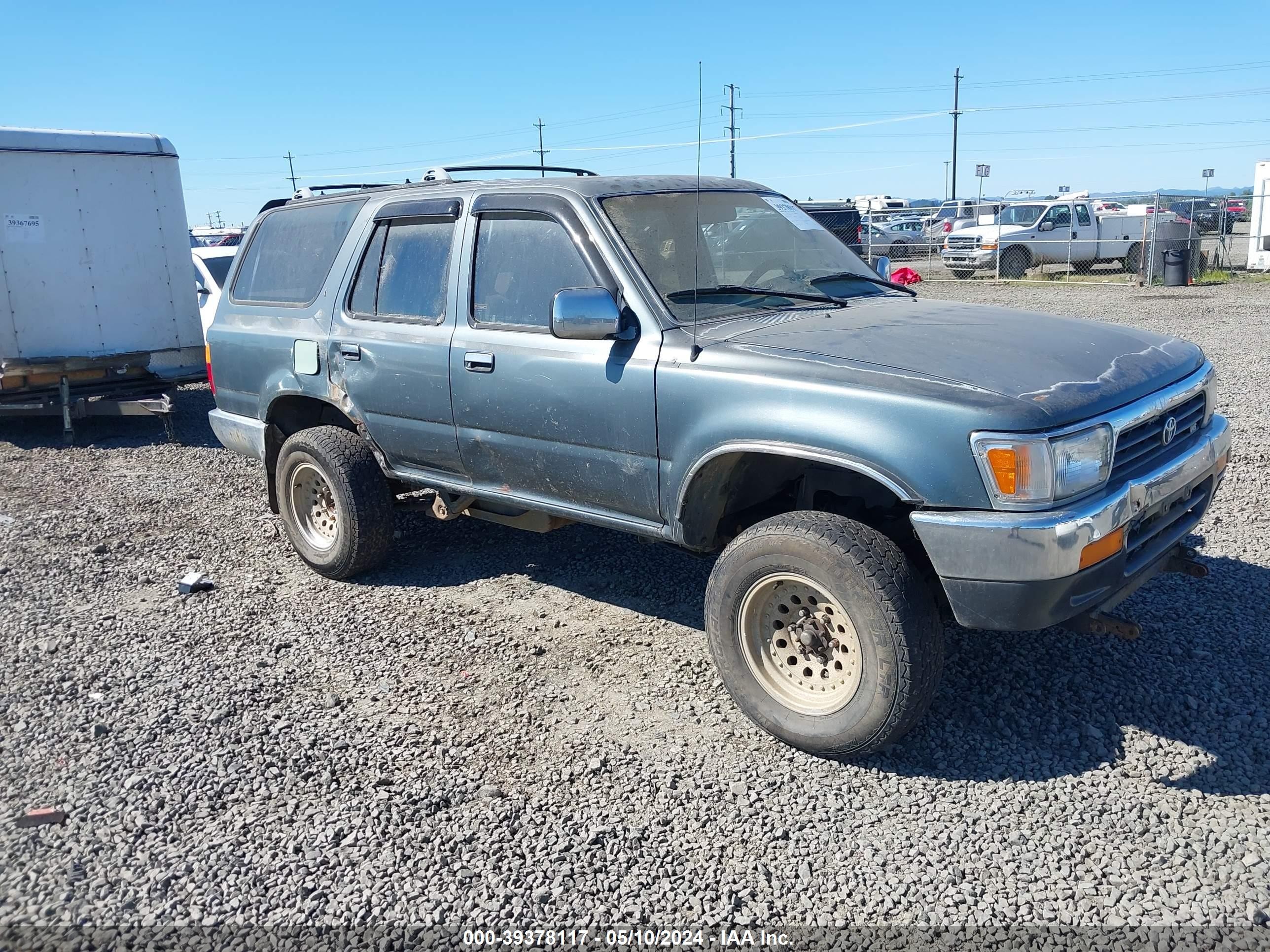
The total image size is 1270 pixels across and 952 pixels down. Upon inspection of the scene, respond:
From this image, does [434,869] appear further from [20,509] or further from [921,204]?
[921,204]

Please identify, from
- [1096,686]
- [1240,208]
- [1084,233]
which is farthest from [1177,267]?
[1240,208]

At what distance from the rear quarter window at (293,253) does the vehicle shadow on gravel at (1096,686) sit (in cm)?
165

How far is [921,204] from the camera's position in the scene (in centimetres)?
4500

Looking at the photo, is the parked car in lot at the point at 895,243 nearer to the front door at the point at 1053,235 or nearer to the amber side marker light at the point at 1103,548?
the front door at the point at 1053,235

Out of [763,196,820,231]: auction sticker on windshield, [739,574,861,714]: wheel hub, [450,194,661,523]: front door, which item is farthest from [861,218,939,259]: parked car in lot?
[739,574,861,714]: wheel hub

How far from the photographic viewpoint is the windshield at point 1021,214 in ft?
83.3

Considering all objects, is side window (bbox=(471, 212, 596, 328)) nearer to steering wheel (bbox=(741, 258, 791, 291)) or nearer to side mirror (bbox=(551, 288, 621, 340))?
side mirror (bbox=(551, 288, 621, 340))

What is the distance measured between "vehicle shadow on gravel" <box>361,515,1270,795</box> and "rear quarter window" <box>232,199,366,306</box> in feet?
5.41

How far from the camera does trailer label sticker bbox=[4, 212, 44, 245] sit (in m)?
9.32

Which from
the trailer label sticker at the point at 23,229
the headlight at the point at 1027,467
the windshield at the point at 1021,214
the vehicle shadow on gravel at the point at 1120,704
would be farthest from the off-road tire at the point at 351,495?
the windshield at the point at 1021,214

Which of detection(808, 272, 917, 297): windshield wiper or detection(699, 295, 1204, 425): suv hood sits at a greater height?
detection(808, 272, 917, 297): windshield wiper

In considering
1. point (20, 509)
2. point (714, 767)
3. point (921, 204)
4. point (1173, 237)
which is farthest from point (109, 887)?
point (921, 204)

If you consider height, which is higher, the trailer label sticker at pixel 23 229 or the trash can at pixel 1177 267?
the trailer label sticker at pixel 23 229

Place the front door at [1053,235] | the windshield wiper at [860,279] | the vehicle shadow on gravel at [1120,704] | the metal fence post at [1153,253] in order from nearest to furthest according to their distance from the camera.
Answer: the vehicle shadow on gravel at [1120,704]
the windshield wiper at [860,279]
the metal fence post at [1153,253]
the front door at [1053,235]
